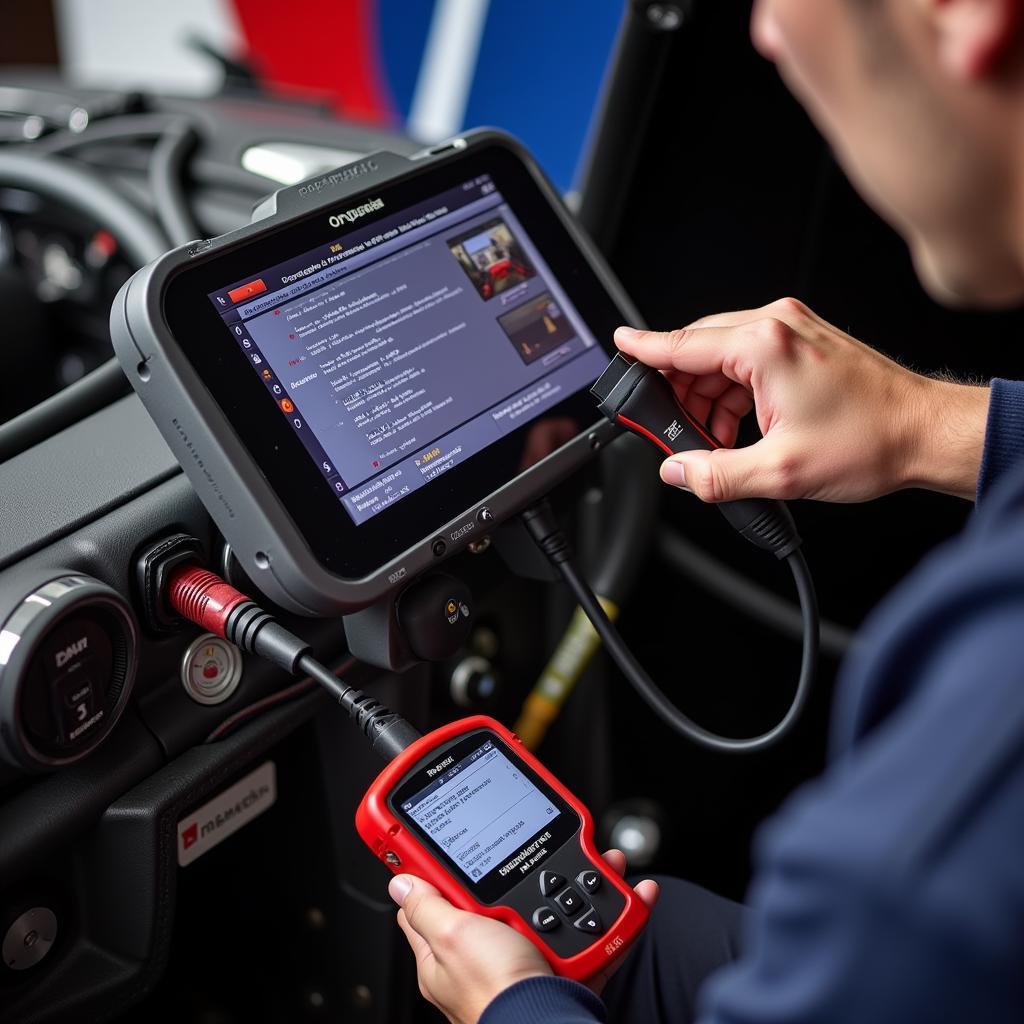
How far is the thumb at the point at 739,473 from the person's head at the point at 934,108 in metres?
0.28

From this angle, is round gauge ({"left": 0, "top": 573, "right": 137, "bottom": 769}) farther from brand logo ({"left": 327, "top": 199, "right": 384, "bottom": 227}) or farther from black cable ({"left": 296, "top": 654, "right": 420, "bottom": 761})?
brand logo ({"left": 327, "top": 199, "right": 384, "bottom": 227})

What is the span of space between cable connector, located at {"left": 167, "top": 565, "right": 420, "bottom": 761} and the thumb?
0.27 m

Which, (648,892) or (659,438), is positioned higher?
(659,438)

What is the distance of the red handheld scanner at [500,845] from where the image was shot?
0.69 metres

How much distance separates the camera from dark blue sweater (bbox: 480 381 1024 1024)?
35 cm

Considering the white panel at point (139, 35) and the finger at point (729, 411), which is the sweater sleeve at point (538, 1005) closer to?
the finger at point (729, 411)

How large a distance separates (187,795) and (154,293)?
12.8 inches

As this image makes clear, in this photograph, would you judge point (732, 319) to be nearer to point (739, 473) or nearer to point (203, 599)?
point (739, 473)

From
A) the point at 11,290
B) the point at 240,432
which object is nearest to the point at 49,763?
the point at 240,432

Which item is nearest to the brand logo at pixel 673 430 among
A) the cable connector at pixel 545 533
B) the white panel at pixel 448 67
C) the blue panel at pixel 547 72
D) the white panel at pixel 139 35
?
the cable connector at pixel 545 533

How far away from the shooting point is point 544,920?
69 centimetres

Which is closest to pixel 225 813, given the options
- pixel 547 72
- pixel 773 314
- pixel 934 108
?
pixel 773 314

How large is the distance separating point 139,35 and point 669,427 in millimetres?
2545

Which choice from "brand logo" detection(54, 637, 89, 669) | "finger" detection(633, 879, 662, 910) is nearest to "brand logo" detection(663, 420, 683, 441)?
"finger" detection(633, 879, 662, 910)
